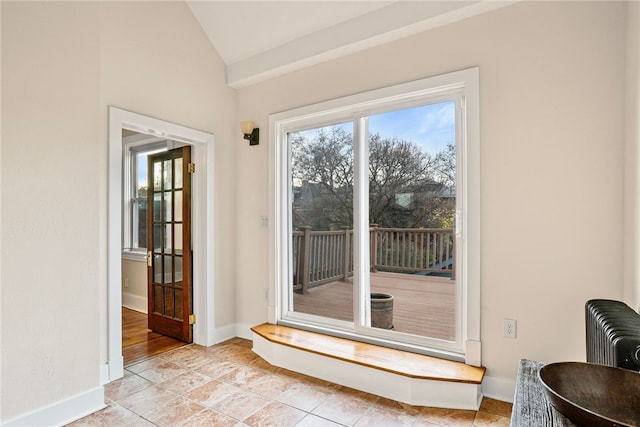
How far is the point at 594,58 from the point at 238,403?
10.3ft

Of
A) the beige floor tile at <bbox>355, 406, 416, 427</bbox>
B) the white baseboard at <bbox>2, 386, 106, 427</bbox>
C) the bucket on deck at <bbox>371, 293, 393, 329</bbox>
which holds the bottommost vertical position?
the beige floor tile at <bbox>355, 406, 416, 427</bbox>

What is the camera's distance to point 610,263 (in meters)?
2.10

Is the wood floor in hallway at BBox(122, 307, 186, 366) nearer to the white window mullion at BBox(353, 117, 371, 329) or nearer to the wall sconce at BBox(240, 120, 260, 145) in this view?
the white window mullion at BBox(353, 117, 371, 329)

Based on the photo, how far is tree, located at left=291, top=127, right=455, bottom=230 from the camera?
274 cm

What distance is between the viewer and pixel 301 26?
10.1ft

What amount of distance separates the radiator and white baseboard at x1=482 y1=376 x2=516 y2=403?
2.53ft

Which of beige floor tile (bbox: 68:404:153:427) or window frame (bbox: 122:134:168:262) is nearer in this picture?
beige floor tile (bbox: 68:404:153:427)

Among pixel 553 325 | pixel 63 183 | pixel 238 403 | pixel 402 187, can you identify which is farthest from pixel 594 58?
pixel 63 183

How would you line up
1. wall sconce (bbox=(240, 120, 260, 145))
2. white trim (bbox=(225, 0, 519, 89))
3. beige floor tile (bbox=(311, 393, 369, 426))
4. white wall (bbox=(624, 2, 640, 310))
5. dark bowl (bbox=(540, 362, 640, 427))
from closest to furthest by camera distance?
dark bowl (bbox=(540, 362, 640, 427)) → white wall (bbox=(624, 2, 640, 310)) → beige floor tile (bbox=(311, 393, 369, 426)) → white trim (bbox=(225, 0, 519, 89)) → wall sconce (bbox=(240, 120, 260, 145))

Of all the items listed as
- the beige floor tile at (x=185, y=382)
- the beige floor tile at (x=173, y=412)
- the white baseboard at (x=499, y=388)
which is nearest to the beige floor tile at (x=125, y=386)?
the beige floor tile at (x=185, y=382)

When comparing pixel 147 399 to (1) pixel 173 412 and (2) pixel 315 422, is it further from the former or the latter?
(2) pixel 315 422

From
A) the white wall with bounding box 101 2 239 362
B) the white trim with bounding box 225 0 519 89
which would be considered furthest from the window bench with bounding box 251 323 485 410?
the white trim with bounding box 225 0 519 89

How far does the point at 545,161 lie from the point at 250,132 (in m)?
2.58

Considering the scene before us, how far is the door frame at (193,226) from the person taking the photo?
2.73 metres
